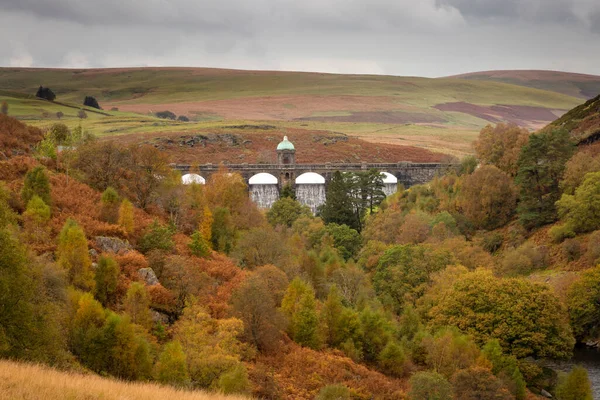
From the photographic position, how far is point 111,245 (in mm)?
41969

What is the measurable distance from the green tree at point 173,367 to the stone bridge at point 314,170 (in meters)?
82.4

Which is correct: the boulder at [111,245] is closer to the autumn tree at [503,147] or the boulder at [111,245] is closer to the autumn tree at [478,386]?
the autumn tree at [478,386]

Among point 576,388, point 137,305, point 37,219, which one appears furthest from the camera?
point 576,388

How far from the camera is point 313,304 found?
43.0 meters

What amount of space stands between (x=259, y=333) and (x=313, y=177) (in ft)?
267

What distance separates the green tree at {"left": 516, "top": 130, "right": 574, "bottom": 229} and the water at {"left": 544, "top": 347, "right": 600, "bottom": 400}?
23.1 metres

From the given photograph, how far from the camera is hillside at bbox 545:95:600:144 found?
95562mm

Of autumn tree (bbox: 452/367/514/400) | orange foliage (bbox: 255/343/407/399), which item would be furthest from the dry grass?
autumn tree (bbox: 452/367/514/400)

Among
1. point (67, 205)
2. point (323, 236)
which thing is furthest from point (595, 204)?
point (67, 205)

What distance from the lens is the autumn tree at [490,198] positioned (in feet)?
273

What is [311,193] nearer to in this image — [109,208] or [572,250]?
[572,250]

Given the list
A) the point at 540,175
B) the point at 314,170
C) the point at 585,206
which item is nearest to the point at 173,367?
the point at 585,206

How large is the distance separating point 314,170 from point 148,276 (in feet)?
279

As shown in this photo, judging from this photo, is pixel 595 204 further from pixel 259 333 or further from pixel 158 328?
pixel 158 328
